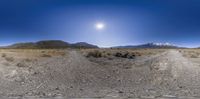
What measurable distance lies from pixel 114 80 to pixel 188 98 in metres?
8.21

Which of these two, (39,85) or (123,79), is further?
(123,79)

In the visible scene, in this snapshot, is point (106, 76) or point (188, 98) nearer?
point (188, 98)

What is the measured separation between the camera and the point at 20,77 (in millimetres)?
18875

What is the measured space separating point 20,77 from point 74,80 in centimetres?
281

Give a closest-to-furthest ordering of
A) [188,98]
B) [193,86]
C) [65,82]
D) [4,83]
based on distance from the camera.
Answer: [188,98], [193,86], [4,83], [65,82]

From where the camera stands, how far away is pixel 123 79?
64.5 feet

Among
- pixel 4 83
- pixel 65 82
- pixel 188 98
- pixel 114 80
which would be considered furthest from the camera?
pixel 114 80

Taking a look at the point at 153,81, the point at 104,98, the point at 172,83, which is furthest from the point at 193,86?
the point at 104,98

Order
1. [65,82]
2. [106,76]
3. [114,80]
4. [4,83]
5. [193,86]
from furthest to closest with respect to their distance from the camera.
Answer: [106,76], [114,80], [65,82], [4,83], [193,86]

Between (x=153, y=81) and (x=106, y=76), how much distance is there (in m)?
3.52

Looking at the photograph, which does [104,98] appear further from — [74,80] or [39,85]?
[74,80]

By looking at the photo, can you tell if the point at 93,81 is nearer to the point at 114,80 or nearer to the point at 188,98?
the point at 114,80

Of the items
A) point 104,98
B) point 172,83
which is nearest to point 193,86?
point 172,83

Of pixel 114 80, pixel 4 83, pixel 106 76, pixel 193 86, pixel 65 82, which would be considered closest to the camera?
pixel 193 86
